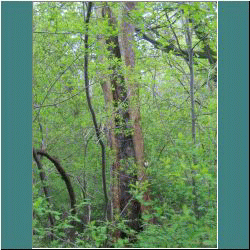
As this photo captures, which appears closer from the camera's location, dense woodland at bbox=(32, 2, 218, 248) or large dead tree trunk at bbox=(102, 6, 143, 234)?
dense woodland at bbox=(32, 2, 218, 248)

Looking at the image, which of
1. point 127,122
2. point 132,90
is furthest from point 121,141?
point 132,90

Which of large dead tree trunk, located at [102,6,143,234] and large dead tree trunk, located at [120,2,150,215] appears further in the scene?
large dead tree trunk, located at [102,6,143,234]

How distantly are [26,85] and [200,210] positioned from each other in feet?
6.06

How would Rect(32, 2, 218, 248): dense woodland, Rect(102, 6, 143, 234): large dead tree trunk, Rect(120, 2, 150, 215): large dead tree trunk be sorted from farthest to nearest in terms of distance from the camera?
Rect(102, 6, 143, 234): large dead tree trunk, Rect(120, 2, 150, 215): large dead tree trunk, Rect(32, 2, 218, 248): dense woodland

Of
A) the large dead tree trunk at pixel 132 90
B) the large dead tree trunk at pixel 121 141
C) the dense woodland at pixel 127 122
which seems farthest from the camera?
the large dead tree trunk at pixel 121 141

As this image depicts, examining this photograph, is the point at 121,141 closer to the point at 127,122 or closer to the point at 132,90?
the point at 127,122

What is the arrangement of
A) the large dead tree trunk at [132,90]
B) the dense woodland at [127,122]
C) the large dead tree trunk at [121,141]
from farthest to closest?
the large dead tree trunk at [121,141] < the large dead tree trunk at [132,90] < the dense woodland at [127,122]

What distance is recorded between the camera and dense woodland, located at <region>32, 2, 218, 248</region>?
3.43m

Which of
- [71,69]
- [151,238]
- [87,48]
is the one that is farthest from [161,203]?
[71,69]

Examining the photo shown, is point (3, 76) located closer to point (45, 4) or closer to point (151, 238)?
point (45, 4)

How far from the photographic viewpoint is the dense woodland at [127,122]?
343 centimetres

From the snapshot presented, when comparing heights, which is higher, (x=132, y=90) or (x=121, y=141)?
(x=132, y=90)

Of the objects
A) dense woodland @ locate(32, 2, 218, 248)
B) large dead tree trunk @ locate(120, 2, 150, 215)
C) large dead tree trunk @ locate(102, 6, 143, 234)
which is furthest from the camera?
large dead tree trunk @ locate(102, 6, 143, 234)

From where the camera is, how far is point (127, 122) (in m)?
5.56
